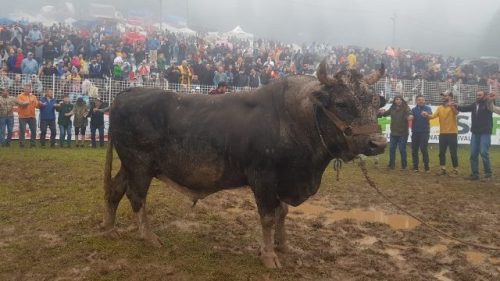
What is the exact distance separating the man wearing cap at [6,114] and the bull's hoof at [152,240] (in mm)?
11380

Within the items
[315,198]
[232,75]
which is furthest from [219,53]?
[315,198]

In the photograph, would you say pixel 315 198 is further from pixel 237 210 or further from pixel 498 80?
pixel 498 80

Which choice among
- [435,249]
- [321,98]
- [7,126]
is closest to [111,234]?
[321,98]

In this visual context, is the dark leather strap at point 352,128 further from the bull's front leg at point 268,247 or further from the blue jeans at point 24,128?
the blue jeans at point 24,128

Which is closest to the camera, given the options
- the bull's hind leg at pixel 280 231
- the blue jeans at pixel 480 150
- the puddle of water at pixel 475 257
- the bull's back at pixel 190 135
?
the bull's back at pixel 190 135

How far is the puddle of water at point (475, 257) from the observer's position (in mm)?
5703

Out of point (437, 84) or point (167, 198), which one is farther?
point (437, 84)

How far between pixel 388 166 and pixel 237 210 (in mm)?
7355

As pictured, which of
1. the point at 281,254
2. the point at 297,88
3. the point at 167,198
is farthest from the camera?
the point at 167,198

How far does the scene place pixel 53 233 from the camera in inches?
244

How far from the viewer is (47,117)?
16047 millimetres

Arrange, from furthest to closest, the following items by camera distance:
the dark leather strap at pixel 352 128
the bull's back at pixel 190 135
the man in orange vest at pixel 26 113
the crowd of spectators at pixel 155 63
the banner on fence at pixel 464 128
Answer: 1. the banner on fence at pixel 464 128
2. the crowd of spectators at pixel 155 63
3. the man in orange vest at pixel 26 113
4. the bull's back at pixel 190 135
5. the dark leather strap at pixel 352 128

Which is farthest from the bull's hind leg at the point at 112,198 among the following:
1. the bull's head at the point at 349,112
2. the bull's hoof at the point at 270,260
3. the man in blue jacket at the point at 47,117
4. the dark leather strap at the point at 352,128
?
the man in blue jacket at the point at 47,117

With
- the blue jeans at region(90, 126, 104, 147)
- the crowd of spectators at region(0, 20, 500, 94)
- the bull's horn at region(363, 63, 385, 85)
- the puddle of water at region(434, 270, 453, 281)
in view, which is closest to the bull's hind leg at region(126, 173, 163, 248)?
the bull's horn at region(363, 63, 385, 85)
